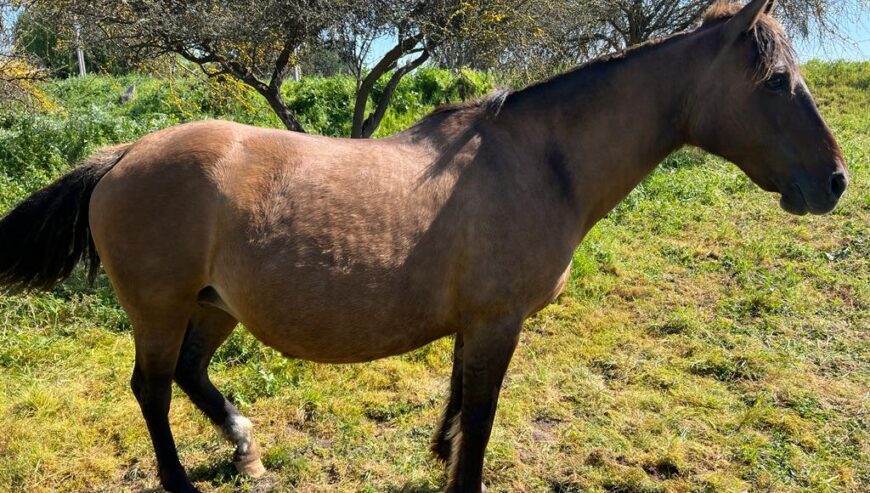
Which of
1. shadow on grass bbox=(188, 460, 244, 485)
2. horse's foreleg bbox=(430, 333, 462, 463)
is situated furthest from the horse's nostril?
shadow on grass bbox=(188, 460, 244, 485)

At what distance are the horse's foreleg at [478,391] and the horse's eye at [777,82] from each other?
149 centimetres

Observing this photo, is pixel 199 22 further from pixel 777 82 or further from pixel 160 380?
pixel 777 82

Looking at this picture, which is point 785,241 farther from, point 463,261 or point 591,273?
point 463,261

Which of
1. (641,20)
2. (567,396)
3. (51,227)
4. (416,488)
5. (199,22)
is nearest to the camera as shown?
(51,227)

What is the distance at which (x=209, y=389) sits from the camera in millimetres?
2928

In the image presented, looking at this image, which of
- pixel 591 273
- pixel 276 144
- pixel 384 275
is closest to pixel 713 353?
pixel 591 273

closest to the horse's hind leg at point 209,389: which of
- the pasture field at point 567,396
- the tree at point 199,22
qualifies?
the pasture field at point 567,396

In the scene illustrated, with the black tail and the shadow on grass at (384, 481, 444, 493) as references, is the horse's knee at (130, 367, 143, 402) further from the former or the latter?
the shadow on grass at (384, 481, 444, 493)

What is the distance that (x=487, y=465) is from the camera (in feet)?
9.98

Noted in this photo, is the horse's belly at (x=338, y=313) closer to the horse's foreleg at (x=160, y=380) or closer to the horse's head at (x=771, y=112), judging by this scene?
the horse's foreleg at (x=160, y=380)

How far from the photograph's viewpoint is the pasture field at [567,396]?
2.93 metres

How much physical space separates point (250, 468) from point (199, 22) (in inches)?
140

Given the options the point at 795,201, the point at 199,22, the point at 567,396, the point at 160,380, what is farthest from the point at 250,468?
the point at 199,22

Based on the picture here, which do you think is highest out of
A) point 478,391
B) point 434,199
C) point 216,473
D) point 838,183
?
point 838,183
